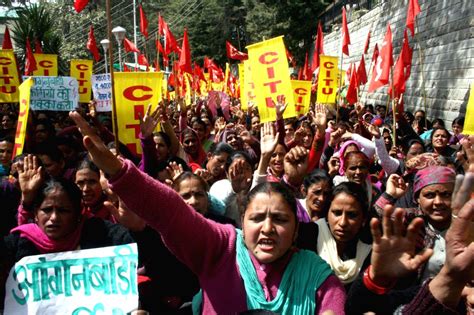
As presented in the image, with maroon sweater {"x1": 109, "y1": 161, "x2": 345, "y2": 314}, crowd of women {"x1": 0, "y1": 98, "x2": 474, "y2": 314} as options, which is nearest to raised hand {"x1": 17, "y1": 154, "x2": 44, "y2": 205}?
crowd of women {"x1": 0, "y1": 98, "x2": 474, "y2": 314}

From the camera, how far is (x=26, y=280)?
2320 millimetres

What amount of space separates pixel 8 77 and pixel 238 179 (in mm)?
5482

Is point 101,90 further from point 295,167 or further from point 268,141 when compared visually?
point 268,141

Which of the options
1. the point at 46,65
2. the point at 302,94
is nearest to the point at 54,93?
the point at 46,65

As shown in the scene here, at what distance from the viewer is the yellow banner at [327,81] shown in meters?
8.70

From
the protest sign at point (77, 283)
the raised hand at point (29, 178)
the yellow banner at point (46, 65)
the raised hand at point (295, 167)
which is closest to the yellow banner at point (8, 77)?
the yellow banner at point (46, 65)

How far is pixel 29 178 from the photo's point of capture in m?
3.14

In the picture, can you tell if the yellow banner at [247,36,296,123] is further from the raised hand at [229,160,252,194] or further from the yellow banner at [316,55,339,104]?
the yellow banner at [316,55,339,104]

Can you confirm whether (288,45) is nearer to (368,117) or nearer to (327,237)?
(368,117)

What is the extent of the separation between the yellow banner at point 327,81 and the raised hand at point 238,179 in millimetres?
4918

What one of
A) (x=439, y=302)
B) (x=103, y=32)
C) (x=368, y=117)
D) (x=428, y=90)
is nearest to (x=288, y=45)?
(x=103, y=32)

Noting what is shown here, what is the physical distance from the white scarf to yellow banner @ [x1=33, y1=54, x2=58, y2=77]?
8.21m

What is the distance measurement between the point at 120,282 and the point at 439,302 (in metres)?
1.40

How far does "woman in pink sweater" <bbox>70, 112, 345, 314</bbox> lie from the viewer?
1.74 meters
